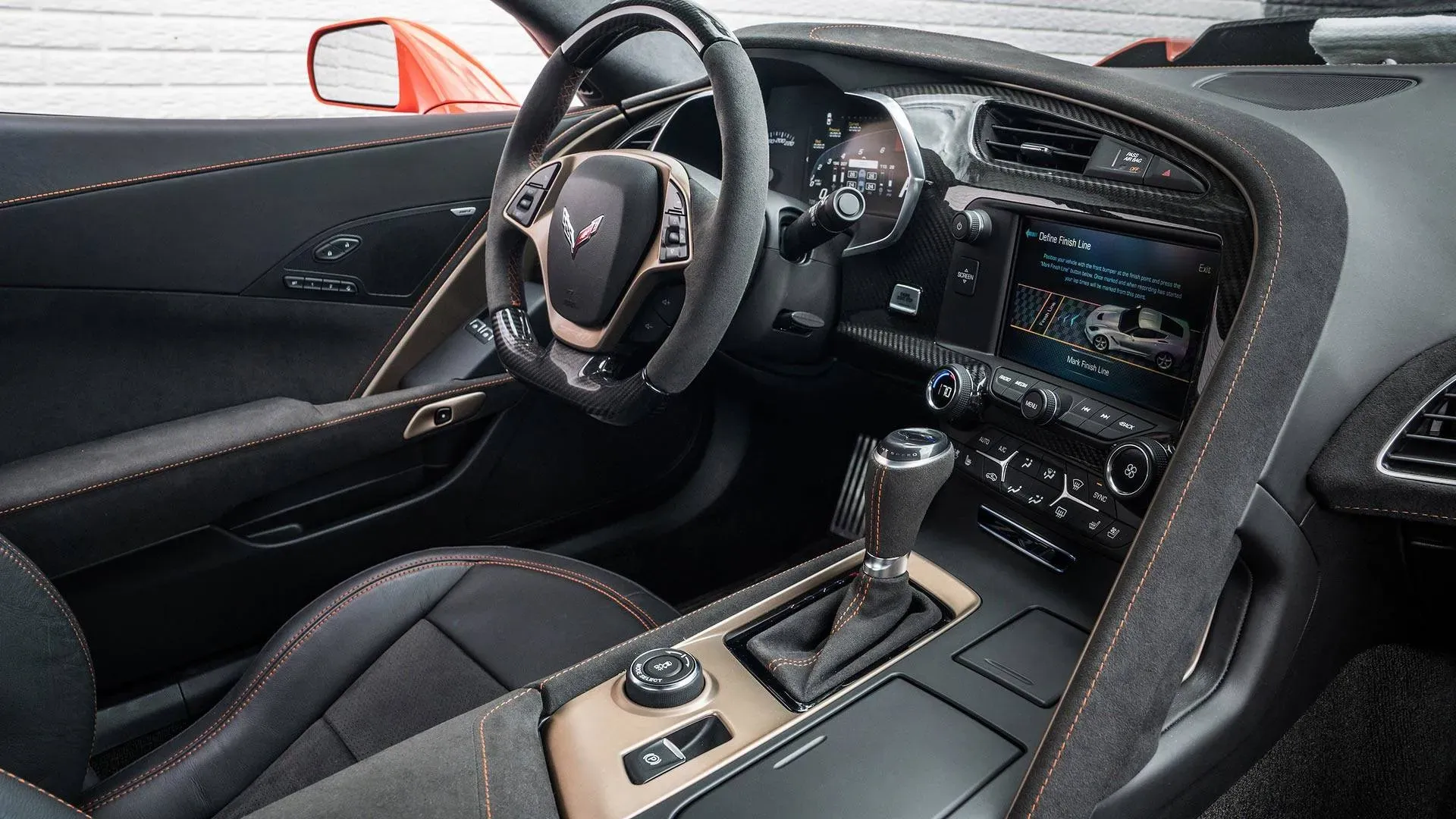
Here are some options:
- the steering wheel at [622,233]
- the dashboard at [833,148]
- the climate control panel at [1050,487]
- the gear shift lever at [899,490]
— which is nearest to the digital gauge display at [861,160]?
the dashboard at [833,148]

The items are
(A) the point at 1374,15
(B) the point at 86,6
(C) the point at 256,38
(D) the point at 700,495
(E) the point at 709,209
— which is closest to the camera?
(E) the point at 709,209

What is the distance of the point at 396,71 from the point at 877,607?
5.17 feet

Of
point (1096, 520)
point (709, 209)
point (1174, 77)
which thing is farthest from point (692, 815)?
point (1174, 77)

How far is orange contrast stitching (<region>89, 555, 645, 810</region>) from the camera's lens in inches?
33.3

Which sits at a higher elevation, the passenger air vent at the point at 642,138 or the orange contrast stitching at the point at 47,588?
the passenger air vent at the point at 642,138

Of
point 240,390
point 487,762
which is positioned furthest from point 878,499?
point 240,390

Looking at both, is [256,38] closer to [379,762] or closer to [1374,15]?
[379,762]

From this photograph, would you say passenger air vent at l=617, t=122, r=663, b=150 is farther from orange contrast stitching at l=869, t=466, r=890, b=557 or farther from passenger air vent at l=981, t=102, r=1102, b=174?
orange contrast stitching at l=869, t=466, r=890, b=557

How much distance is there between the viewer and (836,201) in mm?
1017

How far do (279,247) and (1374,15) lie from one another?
153 centimetres

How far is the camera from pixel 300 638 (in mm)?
985

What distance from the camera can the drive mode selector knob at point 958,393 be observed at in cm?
99

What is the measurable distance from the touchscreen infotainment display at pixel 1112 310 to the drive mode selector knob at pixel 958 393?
0.14ft

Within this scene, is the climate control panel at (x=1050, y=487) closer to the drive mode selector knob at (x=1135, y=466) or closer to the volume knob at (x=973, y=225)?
the drive mode selector knob at (x=1135, y=466)
